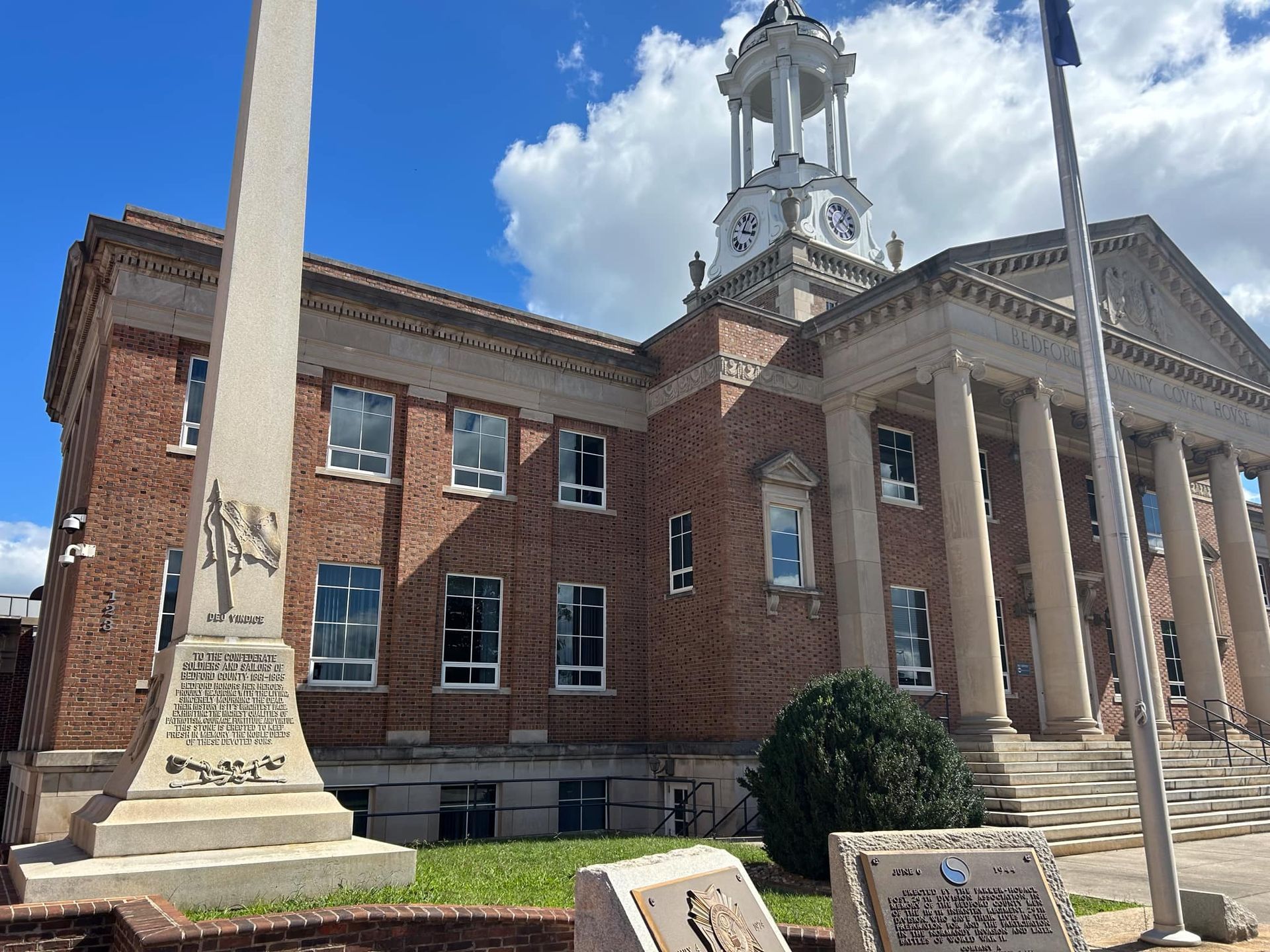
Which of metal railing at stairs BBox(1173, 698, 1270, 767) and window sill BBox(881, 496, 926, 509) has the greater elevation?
window sill BBox(881, 496, 926, 509)

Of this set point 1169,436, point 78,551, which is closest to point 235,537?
point 78,551

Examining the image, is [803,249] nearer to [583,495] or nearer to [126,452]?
[583,495]

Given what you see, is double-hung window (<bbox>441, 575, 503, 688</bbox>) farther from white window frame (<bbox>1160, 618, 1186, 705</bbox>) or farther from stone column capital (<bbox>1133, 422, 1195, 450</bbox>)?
white window frame (<bbox>1160, 618, 1186, 705</bbox>)

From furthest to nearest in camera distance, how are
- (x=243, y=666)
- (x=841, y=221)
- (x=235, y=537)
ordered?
1. (x=841, y=221)
2. (x=235, y=537)
3. (x=243, y=666)

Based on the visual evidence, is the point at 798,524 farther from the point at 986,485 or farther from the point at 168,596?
the point at 168,596

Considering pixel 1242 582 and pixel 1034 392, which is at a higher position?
pixel 1034 392

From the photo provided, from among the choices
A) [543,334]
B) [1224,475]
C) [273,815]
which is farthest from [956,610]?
[273,815]

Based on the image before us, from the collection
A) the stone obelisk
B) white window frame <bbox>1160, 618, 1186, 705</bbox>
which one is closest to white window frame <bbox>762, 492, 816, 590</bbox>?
the stone obelisk

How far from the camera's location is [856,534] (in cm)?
2034

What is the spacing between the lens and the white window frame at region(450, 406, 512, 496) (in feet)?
64.5

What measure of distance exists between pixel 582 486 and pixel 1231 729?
17411 mm

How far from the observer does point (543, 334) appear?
68.4ft

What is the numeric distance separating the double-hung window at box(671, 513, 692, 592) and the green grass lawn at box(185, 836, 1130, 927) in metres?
6.37

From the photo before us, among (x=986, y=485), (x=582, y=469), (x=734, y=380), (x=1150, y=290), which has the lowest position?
(x=582, y=469)
